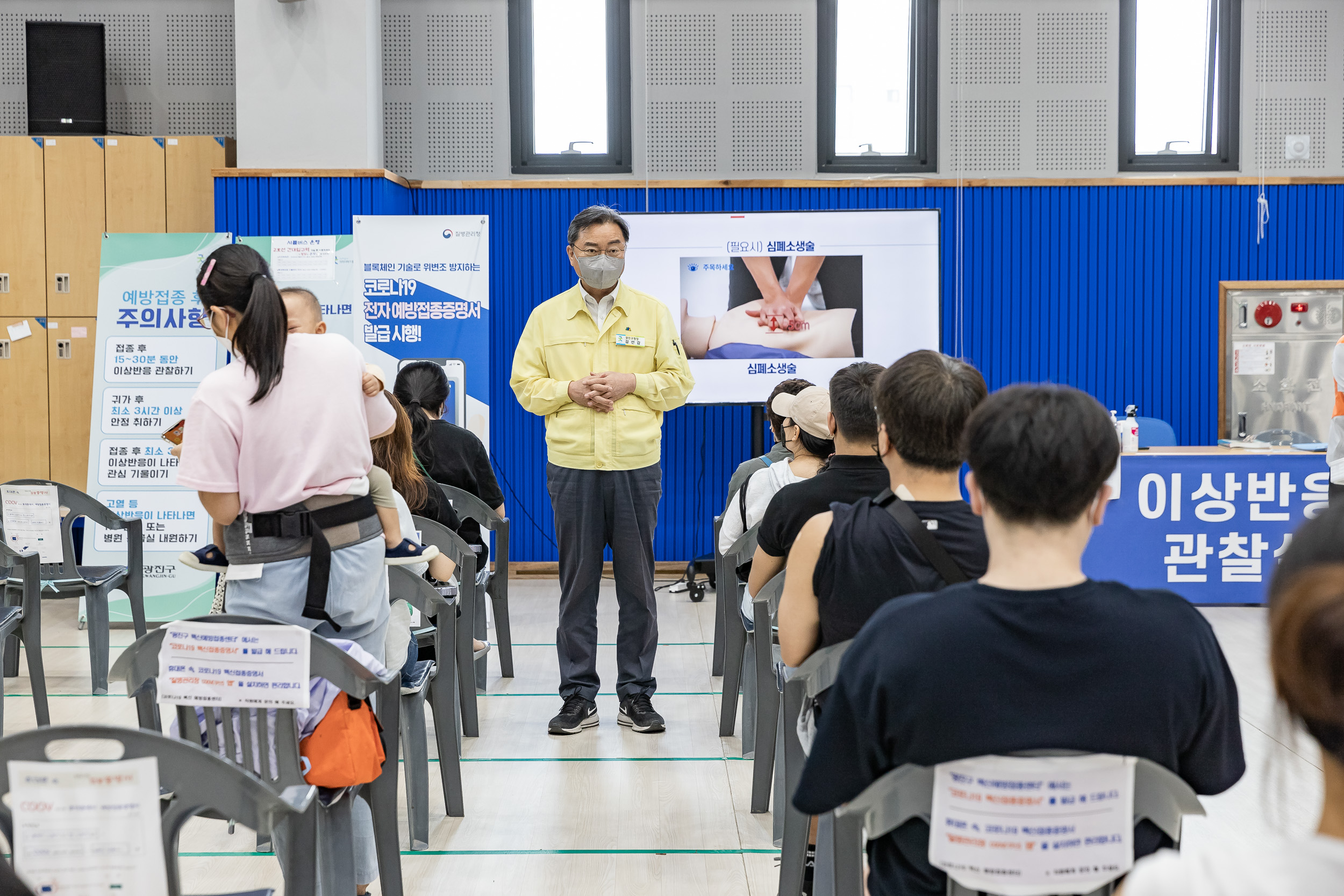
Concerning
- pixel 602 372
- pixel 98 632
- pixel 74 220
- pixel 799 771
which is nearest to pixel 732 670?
pixel 602 372

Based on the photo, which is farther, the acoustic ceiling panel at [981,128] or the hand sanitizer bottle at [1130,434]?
the acoustic ceiling panel at [981,128]

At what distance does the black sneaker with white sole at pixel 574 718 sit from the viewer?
367 cm

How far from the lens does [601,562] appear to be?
12.2 feet

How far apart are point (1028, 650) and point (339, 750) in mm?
1300

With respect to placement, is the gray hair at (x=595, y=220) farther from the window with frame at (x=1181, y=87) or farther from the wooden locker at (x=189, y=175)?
the window with frame at (x=1181, y=87)

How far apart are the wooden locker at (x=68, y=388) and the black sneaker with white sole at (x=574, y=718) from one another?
13.6 feet

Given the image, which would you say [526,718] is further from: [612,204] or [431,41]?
[431,41]

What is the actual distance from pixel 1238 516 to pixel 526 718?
383cm

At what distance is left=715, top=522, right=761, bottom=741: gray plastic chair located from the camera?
3508mm

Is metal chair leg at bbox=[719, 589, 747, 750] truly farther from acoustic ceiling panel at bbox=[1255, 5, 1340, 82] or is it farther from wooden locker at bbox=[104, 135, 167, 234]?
acoustic ceiling panel at bbox=[1255, 5, 1340, 82]

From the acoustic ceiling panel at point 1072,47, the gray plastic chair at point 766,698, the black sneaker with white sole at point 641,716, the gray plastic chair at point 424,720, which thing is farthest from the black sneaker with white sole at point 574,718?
the acoustic ceiling panel at point 1072,47

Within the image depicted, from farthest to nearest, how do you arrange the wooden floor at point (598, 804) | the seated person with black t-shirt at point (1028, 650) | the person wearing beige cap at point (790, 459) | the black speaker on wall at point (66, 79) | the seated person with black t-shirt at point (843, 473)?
the black speaker on wall at point (66, 79), the person wearing beige cap at point (790, 459), the wooden floor at point (598, 804), the seated person with black t-shirt at point (843, 473), the seated person with black t-shirt at point (1028, 650)

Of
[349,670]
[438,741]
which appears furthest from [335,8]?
[349,670]

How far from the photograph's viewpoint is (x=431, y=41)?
6.93 m
